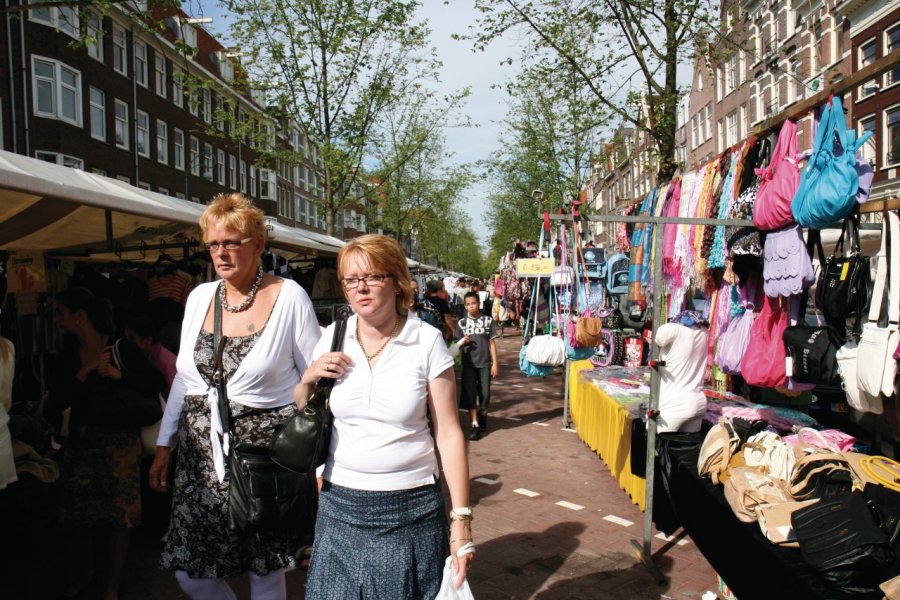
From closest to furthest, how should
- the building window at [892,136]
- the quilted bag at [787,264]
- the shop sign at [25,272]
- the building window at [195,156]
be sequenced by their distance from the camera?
the quilted bag at [787,264]
the shop sign at [25,272]
the building window at [892,136]
the building window at [195,156]

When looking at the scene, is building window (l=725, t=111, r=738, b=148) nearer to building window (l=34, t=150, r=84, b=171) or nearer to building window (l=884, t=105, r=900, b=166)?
building window (l=884, t=105, r=900, b=166)

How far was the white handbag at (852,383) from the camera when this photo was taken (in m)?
3.03

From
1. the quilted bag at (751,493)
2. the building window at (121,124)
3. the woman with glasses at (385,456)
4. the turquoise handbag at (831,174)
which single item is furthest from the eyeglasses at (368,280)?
the building window at (121,124)

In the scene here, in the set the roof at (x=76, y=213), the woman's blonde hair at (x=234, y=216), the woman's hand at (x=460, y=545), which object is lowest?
the woman's hand at (x=460, y=545)

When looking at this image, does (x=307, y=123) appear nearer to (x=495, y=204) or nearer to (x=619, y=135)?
(x=619, y=135)

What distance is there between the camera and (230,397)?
2.50m

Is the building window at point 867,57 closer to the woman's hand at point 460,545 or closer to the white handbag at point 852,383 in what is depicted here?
the white handbag at point 852,383

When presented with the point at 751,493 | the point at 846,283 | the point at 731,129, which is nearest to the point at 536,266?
the point at 846,283

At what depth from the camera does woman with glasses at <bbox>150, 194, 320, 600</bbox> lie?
8.22ft

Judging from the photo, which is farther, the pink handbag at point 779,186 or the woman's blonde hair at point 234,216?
the pink handbag at point 779,186

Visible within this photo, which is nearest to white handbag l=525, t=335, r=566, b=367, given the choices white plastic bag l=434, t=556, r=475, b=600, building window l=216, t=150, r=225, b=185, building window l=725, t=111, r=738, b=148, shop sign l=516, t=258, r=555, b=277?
shop sign l=516, t=258, r=555, b=277

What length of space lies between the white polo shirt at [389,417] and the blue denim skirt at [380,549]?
0.16 feet

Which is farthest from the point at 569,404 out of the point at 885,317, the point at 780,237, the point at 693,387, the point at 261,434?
the point at 261,434

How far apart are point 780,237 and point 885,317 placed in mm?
986
